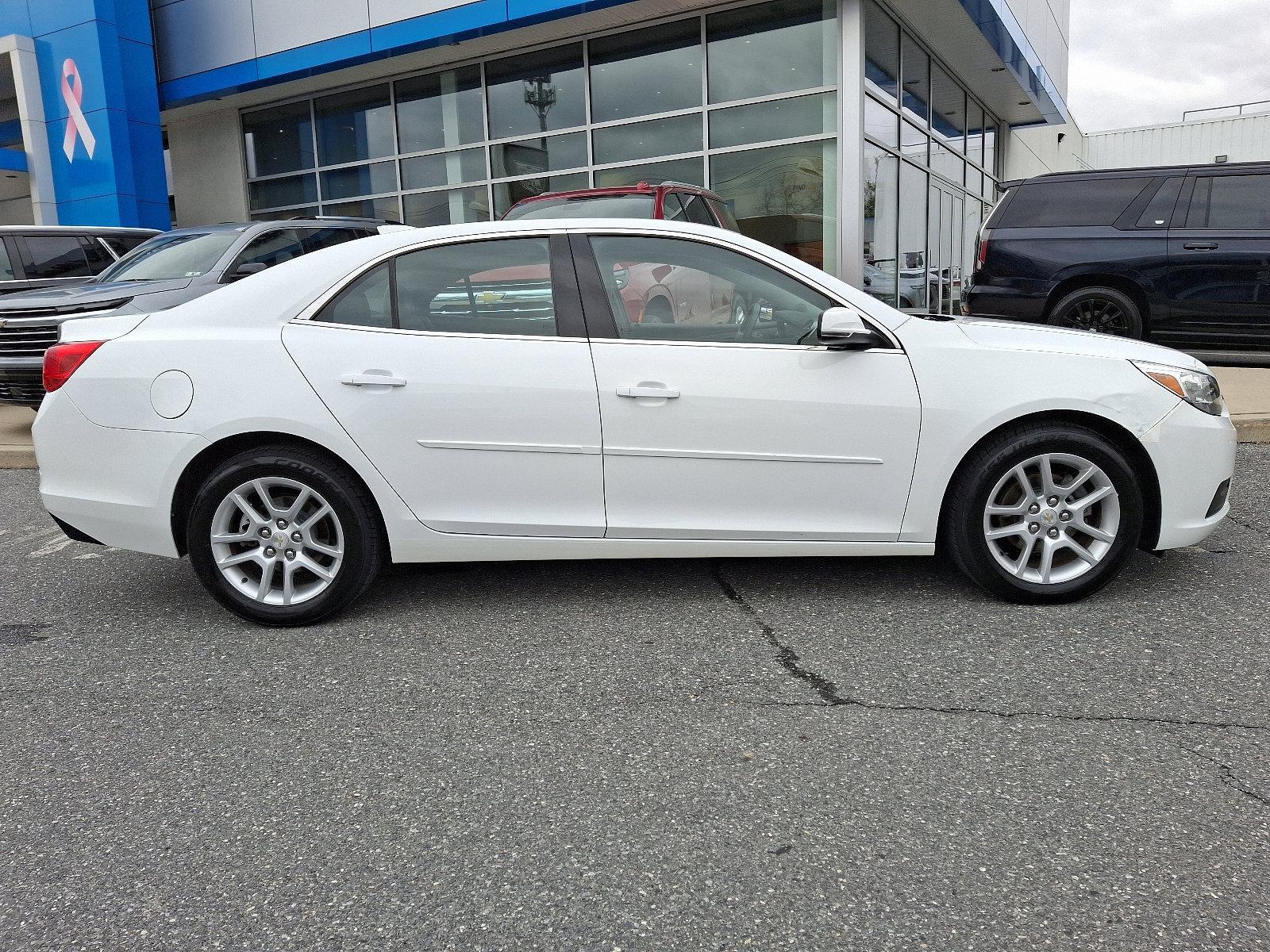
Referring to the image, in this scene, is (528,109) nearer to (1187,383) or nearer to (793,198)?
(793,198)

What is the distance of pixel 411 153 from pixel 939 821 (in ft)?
51.9

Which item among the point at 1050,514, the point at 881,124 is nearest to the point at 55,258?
the point at 1050,514

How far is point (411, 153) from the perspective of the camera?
53.6 feet

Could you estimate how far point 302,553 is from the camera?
3.92 m

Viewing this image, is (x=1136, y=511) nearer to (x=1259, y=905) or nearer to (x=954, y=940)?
(x=1259, y=905)

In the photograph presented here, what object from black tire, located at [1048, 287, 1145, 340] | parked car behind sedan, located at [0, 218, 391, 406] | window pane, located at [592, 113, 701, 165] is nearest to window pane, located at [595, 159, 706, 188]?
window pane, located at [592, 113, 701, 165]

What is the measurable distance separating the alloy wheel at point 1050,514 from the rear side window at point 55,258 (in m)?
9.89

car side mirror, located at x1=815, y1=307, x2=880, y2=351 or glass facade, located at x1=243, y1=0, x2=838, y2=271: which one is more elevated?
glass facade, located at x1=243, y1=0, x2=838, y2=271

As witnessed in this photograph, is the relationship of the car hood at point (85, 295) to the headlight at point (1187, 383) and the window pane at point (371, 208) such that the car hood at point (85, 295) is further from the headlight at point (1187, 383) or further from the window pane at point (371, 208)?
the window pane at point (371, 208)

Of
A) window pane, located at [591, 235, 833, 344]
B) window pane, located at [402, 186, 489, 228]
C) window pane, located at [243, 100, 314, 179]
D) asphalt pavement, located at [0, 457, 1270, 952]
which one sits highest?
window pane, located at [243, 100, 314, 179]

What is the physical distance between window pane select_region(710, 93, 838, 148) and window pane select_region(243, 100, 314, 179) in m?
8.06

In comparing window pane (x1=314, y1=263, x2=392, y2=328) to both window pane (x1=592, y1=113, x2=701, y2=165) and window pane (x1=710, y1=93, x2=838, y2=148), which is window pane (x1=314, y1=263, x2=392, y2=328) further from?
window pane (x1=592, y1=113, x2=701, y2=165)

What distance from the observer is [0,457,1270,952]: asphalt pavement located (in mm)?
2127

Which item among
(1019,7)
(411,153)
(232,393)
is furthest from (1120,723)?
(1019,7)
